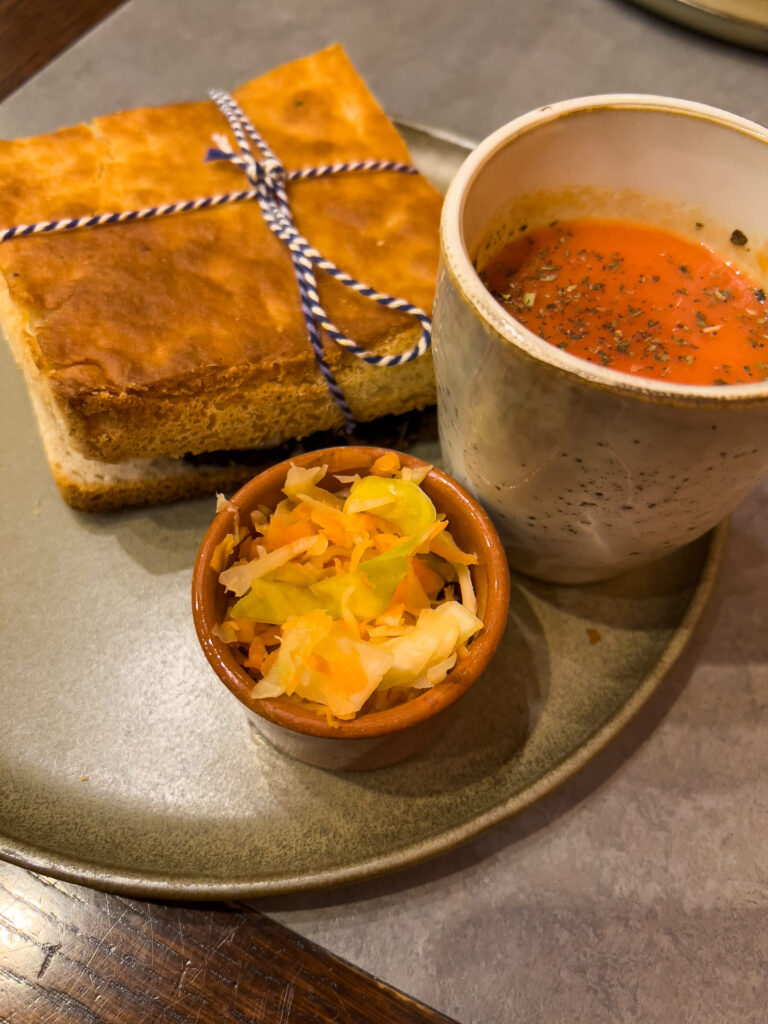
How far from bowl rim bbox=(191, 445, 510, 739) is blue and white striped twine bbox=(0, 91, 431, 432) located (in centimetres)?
25

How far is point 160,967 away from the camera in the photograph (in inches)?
44.9

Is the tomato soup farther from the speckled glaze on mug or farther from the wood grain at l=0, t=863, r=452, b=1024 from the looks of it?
the wood grain at l=0, t=863, r=452, b=1024

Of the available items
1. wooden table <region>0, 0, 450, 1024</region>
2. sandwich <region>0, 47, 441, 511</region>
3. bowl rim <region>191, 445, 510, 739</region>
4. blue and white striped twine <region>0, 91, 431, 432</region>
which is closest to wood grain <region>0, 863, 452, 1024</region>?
wooden table <region>0, 0, 450, 1024</region>

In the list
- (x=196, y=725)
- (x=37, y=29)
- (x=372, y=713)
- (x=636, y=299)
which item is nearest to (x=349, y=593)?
(x=372, y=713)

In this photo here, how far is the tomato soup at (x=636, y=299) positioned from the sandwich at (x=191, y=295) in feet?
0.87

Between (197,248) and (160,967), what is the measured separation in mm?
1180

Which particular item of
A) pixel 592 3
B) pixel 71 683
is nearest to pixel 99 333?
pixel 71 683

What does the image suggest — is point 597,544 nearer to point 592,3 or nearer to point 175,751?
point 175,751

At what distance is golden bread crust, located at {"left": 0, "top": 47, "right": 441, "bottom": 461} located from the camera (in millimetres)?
1306

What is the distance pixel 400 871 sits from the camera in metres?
1.15

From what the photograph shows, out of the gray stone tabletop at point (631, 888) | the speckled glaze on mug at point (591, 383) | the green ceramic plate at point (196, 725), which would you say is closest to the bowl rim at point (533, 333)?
the speckled glaze on mug at point (591, 383)

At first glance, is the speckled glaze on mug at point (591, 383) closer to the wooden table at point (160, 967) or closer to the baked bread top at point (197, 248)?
the baked bread top at point (197, 248)

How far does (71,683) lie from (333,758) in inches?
19.0

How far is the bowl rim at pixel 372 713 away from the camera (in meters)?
1.01
